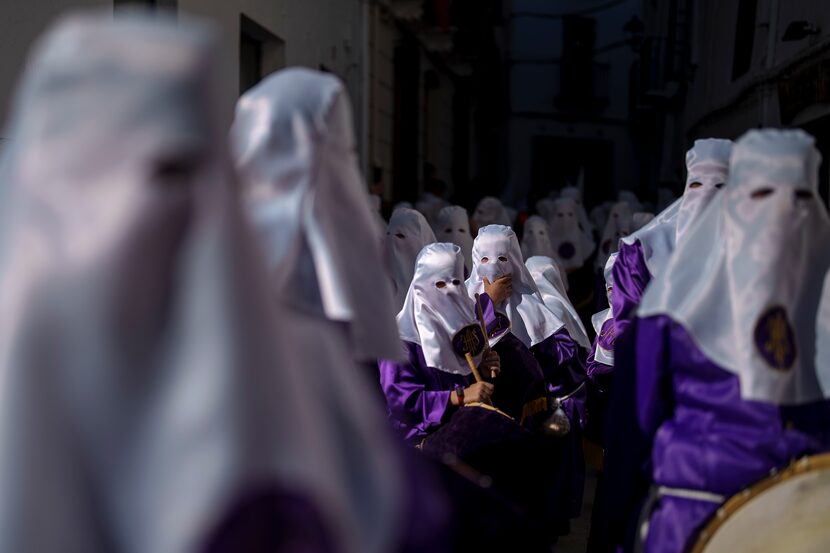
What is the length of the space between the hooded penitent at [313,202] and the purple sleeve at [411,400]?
158cm

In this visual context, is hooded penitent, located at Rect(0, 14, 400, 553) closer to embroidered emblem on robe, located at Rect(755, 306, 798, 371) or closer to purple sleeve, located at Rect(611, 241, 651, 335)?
embroidered emblem on robe, located at Rect(755, 306, 798, 371)

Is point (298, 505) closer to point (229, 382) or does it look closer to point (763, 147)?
point (229, 382)

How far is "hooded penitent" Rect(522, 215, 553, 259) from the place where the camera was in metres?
12.1

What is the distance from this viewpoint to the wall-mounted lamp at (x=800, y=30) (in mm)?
13375

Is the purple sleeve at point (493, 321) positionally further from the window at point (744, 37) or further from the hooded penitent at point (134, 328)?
the window at point (744, 37)

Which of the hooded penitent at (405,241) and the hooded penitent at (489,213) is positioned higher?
the hooded penitent at (405,241)

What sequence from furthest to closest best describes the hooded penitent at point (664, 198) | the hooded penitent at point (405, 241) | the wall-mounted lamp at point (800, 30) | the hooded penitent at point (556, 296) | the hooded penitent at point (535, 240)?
the hooded penitent at point (664, 198), the wall-mounted lamp at point (800, 30), the hooded penitent at point (535, 240), the hooded penitent at point (405, 241), the hooded penitent at point (556, 296)

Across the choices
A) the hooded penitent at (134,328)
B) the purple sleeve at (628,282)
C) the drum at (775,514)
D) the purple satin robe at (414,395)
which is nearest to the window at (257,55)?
the purple sleeve at (628,282)

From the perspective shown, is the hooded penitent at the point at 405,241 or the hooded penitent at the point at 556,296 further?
the hooded penitent at the point at 405,241

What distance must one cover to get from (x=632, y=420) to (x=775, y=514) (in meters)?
0.55

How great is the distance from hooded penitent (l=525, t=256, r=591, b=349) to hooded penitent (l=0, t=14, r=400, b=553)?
528 centimetres

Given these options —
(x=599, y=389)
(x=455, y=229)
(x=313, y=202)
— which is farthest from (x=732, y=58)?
(x=313, y=202)

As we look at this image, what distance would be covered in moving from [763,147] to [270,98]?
1.39 meters

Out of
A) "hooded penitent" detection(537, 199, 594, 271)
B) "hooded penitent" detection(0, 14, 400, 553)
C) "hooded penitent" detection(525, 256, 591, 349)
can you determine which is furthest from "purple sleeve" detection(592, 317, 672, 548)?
"hooded penitent" detection(537, 199, 594, 271)
